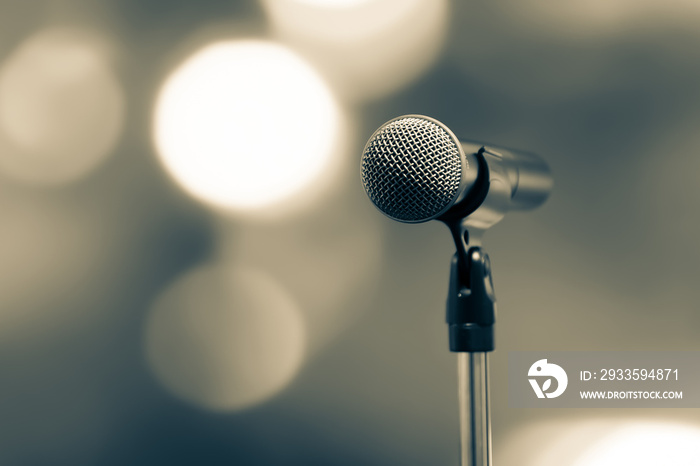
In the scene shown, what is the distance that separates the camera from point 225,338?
46.6 inches

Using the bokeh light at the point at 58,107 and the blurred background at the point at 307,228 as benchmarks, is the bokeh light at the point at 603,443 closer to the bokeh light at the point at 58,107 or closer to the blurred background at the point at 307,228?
the blurred background at the point at 307,228

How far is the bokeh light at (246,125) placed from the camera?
3.81 feet

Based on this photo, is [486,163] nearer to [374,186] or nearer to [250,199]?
[374,186]

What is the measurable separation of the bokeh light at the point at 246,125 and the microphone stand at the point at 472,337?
455mm

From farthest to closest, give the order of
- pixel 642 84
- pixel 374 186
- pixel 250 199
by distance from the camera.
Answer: pixel 250 199 → pixel 642 84 → pixel 374 186

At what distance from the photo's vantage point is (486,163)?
78cm

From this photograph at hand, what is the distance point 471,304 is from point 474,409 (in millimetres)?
143

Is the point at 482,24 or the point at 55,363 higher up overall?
the point at 482,24

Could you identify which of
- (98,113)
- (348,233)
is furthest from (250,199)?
(98,113)

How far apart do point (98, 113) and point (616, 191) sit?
974mm

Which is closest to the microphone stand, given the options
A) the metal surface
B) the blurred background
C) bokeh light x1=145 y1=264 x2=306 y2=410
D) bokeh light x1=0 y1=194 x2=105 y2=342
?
the metal surface

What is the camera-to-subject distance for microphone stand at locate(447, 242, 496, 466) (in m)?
0.77

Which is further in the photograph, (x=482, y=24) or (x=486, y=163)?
(x=482, y=24)
